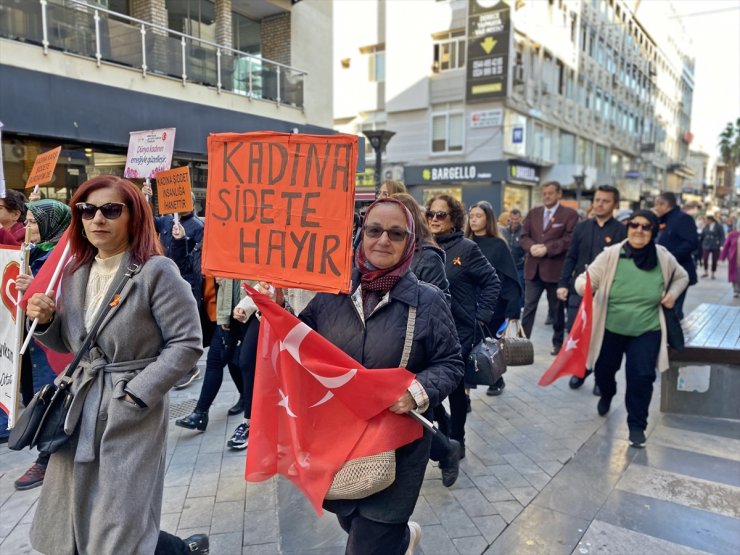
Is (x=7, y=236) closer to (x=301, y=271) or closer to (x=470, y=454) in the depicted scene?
(x=301, y=271)

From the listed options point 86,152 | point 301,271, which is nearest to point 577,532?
point 301,271

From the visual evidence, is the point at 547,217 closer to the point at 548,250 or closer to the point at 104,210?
the point at 548,250

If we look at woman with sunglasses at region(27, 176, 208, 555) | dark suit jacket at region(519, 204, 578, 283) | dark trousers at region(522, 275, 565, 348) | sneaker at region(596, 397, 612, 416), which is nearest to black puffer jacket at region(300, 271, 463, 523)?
woman with sunglasses at region(27, 176, 208, 555)

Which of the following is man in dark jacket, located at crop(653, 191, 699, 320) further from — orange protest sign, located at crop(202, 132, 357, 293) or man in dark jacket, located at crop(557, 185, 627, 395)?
orange protest sign, located at crop(202, 132, 357, 293)

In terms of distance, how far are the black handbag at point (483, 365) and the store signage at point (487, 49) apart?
23334 millimetres

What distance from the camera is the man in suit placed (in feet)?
24.0

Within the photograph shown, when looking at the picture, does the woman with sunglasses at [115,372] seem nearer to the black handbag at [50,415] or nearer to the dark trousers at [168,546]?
the black handbag at [50,415]

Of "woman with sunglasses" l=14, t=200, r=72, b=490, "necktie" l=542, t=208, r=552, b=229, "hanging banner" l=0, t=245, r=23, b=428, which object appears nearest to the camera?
"hanging banner" l=0, t=245, r=23, b=428

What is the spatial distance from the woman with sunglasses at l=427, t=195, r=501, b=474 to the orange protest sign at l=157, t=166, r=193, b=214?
2.27m

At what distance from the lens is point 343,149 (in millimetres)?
2213

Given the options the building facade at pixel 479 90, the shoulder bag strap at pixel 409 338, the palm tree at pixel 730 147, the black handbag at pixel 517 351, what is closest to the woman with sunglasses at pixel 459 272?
the black handbag at pixel 517 351

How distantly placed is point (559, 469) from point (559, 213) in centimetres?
434

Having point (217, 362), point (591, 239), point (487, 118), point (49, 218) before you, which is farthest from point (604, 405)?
point (487, 118)

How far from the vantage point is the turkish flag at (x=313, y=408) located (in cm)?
214
